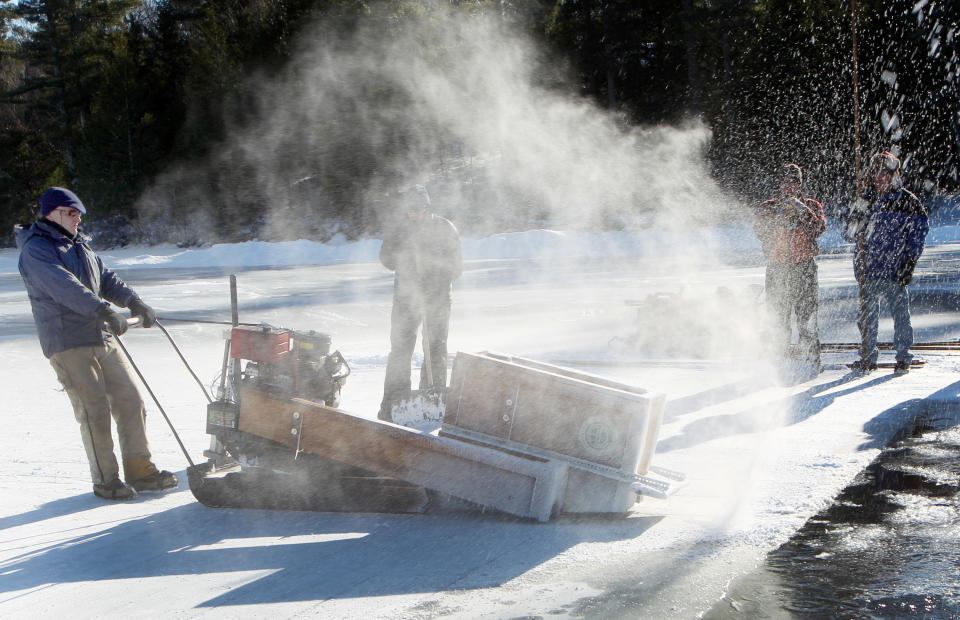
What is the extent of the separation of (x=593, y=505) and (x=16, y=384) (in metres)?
5.90

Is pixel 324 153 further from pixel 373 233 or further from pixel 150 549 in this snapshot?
pixel 150 549

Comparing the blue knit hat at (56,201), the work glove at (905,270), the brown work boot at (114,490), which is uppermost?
the blue knit hat at (56,201)

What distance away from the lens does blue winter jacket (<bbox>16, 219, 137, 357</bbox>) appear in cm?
422

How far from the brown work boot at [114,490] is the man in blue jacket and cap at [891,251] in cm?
589

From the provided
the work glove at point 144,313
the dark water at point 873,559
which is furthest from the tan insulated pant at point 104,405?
the dark water at point 873,559

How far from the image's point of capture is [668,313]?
28.1 feet

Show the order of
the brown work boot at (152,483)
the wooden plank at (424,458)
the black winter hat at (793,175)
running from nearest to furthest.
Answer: the wooden plank at (424,458) → the brown work boot at (152,483) → the black winter hat at (793,175)

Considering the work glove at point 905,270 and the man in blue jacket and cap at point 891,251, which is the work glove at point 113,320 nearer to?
the man in blue jacket and cap at point 891,251

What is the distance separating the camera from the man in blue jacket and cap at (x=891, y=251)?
6969 millimetres

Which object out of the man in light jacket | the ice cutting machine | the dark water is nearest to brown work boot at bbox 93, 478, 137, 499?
the ice cutting machine

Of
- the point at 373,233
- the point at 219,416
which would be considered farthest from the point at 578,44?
the point at 219,416

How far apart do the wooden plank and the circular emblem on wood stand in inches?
7.0

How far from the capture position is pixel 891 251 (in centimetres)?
700

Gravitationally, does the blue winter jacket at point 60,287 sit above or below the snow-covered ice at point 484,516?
above
